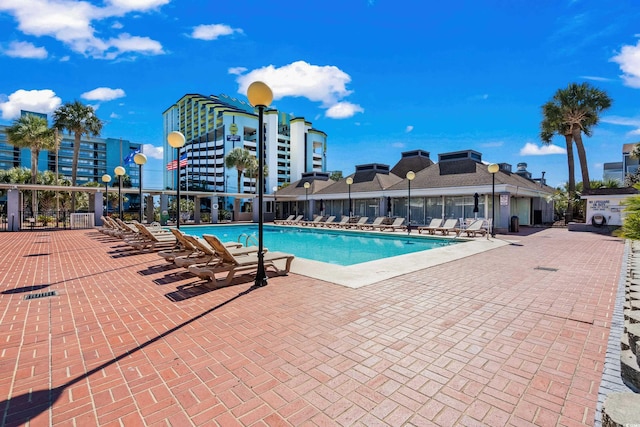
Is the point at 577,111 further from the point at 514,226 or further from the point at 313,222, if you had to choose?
the point at 313,222

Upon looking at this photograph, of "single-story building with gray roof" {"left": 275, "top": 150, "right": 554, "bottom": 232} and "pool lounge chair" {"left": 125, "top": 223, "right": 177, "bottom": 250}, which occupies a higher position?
"single-story building with gray roof" {"left": 275, "top": 150, "right": 554, "bottom": 232}

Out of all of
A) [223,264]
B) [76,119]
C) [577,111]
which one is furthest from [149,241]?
[577,111]

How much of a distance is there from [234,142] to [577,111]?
67.3 metres

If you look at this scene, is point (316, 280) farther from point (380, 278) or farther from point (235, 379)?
point (235, 379)

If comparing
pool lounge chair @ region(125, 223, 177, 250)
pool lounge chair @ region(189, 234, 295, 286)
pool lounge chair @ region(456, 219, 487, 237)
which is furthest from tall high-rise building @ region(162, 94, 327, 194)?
pool lounge chair @ region(189, 234, 295, 286)

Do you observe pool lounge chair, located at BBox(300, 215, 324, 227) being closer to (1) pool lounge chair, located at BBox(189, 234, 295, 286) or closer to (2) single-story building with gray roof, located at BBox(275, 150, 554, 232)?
(2) single-story building with gray roof, located at BBox(275, 150, 554, 232)

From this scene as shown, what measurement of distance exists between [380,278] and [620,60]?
14363mm

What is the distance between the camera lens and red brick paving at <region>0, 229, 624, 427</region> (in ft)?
7.43

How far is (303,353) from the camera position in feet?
10.3

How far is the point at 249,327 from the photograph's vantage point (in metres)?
3.83

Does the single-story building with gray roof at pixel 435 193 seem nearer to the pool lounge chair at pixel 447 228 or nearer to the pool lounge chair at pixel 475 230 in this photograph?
the pool lounge chair at pixel 475 230

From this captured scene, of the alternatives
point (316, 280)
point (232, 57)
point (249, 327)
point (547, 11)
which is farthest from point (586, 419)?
point (232, 57)

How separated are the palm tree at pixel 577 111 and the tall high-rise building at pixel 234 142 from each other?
57.4m

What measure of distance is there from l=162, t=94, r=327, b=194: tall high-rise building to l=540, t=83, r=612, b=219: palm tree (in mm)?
57448
